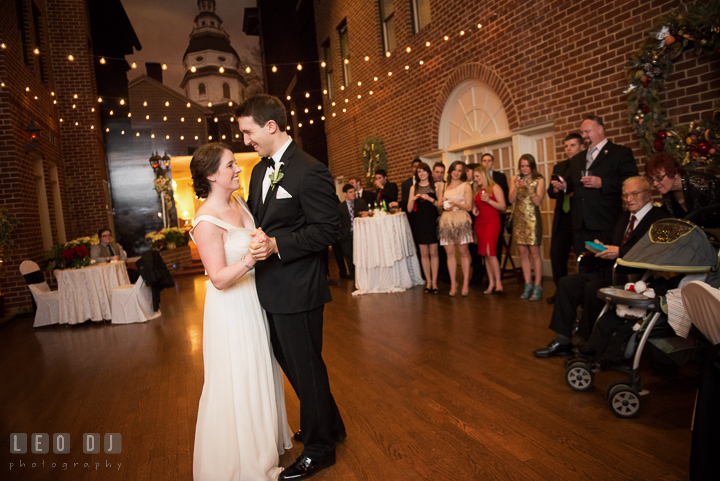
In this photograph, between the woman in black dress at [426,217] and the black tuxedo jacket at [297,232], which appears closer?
the black tuxedo jacket at [297,232]

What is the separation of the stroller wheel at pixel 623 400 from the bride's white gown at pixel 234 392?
1847mm

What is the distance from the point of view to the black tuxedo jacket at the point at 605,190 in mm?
3969

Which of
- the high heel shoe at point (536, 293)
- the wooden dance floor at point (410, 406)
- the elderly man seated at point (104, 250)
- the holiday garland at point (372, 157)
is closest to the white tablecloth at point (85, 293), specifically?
the elderly man seated at point (104, 250)

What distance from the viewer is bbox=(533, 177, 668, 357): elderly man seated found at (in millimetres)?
3107

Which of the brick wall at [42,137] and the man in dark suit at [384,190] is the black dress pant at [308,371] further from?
the brick wall at [42,137]

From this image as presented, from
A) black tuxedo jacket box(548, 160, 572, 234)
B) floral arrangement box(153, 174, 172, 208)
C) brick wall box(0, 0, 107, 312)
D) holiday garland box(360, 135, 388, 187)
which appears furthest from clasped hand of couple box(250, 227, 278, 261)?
floral arrangement box(153, 174, 172, 208)

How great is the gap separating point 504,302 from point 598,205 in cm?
170

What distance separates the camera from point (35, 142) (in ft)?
27.0

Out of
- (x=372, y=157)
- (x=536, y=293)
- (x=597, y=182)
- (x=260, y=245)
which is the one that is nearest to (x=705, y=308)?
(x=260, y=245)

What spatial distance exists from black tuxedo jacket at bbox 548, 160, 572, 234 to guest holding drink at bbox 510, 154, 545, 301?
610 millimetres

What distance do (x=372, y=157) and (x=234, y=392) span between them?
28.7 ft

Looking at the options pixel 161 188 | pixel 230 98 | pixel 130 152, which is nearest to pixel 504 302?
pixel 161 188

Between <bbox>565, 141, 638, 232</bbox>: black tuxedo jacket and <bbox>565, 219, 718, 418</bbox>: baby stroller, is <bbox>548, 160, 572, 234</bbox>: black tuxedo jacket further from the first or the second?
<bbox>565, 219, 718, 418</bbox>: baby stroller

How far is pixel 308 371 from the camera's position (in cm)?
218
